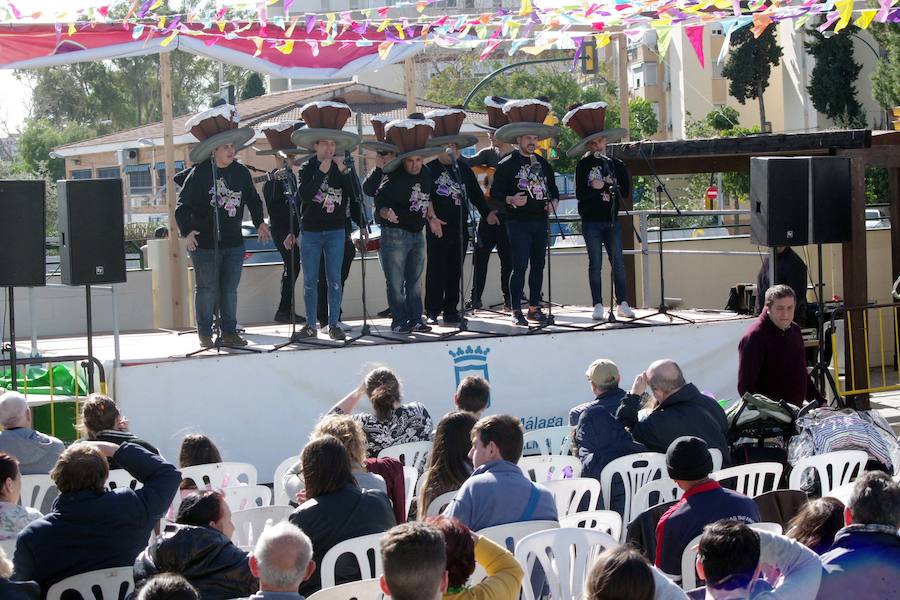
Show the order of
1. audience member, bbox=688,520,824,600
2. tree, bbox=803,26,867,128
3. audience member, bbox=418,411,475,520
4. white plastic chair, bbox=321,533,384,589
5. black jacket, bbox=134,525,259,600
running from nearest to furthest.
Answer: audience member, bbox=688,520,824,600, black jacket, bbox=134,525,259,600, white plastic chair, bbox=321,533,384,589, audience member, bbox=418,411,475,520, tree, bbox=803,26,867,128

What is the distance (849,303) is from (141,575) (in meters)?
7.82

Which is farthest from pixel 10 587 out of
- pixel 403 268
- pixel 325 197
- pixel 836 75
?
pixel 836 75

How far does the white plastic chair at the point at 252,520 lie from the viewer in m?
4.57

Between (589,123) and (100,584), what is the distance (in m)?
6.30

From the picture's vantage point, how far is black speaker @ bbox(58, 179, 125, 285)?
754cm

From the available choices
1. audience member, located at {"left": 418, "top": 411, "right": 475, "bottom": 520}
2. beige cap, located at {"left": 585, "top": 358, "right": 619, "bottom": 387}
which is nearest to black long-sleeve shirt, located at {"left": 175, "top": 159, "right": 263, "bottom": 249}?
beige cap, located at {"left": 585, "top": 358, "right": 619, "bottom": 387}

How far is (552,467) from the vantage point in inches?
223

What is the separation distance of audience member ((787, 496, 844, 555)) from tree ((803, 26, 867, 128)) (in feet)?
92.0

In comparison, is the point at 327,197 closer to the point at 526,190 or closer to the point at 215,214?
the point at 215,214

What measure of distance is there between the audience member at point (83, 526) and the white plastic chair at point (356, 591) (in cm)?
107

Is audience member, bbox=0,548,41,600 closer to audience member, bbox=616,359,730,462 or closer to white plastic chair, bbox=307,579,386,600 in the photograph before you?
white plastic chair, bbox=307,579,386,600

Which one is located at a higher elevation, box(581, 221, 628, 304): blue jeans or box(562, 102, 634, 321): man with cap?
box(562, 102, 634, 321): man with cap

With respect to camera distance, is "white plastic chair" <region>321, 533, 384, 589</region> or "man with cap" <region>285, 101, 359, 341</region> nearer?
"white plastic chair" <region>321, 533, 384, 589</region>

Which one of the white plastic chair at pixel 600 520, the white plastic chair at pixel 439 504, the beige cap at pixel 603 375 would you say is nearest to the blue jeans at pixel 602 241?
the beige cap at pixel 603 375
